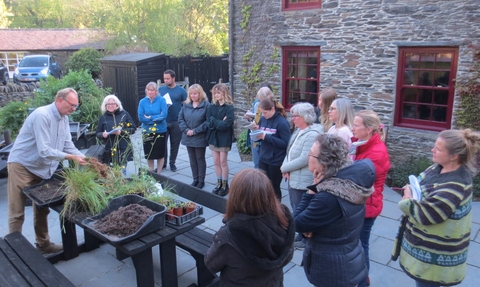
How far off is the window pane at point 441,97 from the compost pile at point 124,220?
255 inches

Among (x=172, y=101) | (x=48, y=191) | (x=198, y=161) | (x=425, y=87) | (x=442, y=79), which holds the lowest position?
(x=198, y=161)

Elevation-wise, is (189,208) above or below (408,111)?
below

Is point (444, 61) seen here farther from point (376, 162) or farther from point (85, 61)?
point (85, 61)

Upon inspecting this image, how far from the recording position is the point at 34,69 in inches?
957

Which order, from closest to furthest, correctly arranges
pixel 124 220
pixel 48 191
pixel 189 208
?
pixel 124 220 → pixel 189 208 → pixel 48 191

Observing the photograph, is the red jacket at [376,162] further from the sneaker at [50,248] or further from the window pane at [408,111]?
the window pane at [408,111]

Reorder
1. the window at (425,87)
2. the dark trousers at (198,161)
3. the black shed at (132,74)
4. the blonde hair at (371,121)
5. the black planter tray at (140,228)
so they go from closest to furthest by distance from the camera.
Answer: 1. the black planter tray at (140,228)
2. the blonde hair at (371,121)
3. the dark trousers at (198,161)
4. the window at (425,87)
5. the black shed at (132,74)

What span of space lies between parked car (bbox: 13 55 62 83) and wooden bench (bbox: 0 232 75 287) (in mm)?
21969

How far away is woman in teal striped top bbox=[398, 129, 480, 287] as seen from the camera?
2.69 metres

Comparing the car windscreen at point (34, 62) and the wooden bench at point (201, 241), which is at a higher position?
the car windscreen at point (34, 62)

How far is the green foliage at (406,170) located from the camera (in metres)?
7.32

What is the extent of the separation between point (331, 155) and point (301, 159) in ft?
5.26

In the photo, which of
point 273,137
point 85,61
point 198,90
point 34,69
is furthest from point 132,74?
point 34,69

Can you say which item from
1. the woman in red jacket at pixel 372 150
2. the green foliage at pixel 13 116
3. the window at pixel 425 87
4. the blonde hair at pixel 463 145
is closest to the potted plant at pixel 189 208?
the woman in red jacket at pixel 372 150
